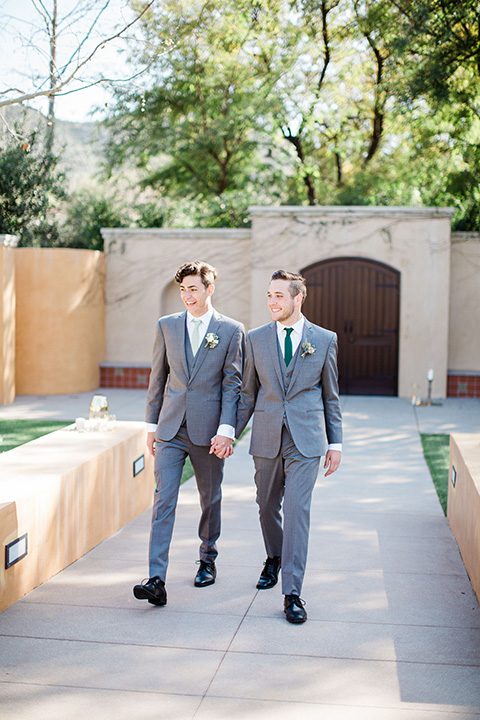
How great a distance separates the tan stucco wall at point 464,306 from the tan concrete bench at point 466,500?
8.49m

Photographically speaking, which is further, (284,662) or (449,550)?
(449,550)

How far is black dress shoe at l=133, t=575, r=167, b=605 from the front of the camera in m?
4.00

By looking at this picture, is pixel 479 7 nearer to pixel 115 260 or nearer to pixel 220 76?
pixel 220 76

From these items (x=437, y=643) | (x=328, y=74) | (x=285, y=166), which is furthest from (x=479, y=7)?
(x=437, y=643)

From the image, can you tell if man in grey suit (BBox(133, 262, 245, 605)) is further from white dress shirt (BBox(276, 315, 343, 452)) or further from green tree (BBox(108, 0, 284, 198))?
green tree (BBox(108, 0, 284, 198))

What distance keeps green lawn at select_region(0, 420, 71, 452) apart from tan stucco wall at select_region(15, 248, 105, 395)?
306 centimetres

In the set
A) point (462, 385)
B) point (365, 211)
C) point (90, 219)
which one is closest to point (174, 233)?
point (90, 219)

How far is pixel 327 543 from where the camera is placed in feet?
17.9

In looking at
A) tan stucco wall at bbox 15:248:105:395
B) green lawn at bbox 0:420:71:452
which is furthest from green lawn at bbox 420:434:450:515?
tan stucco wall at bbox 15:248:105:395

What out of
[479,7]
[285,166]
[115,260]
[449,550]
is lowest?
[449,550]

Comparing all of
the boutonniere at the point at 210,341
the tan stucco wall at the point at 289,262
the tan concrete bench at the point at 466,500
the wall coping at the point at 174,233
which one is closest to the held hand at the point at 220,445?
the boutonniere at the point at 210,341

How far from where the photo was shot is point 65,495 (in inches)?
185

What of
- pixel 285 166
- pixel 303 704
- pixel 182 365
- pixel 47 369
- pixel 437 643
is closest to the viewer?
pixel 303 704

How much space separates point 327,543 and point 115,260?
10746 millimetres
